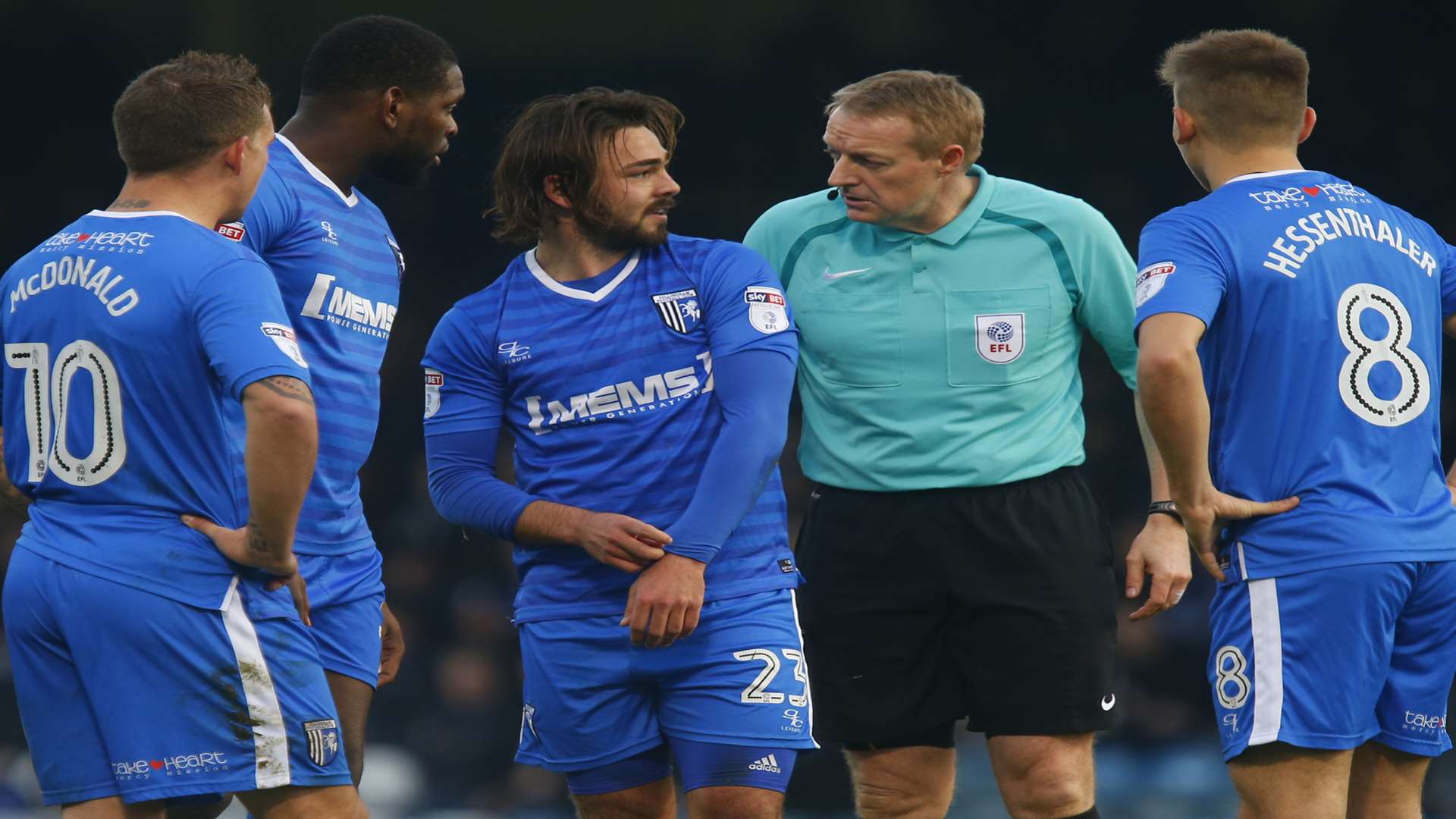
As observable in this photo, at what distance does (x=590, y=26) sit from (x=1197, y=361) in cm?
803

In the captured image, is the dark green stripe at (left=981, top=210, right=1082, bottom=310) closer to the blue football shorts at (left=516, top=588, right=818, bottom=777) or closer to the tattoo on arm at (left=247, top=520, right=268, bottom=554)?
the blue football shorts at (left=516, top=588, right=818, bottom=777)

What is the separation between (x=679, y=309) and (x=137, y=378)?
1.14 meters

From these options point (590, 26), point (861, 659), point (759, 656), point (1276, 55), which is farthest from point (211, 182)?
point (590, 26)

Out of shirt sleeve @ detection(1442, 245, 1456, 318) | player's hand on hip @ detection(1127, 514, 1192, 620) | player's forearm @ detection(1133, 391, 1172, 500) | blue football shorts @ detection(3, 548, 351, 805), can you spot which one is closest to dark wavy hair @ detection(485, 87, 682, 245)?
→ blue football shorts @ detection(3, 548, 351, 805)

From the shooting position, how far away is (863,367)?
13.0ft

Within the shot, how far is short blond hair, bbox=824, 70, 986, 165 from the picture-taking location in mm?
3953

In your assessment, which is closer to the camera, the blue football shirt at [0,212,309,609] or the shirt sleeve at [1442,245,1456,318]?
the blue football shirt at [0,212,309,609]

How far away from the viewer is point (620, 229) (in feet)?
12.2

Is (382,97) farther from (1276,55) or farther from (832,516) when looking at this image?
(1276,55)

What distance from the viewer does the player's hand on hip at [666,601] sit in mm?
3498

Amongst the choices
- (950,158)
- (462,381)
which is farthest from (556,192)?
(950,158)

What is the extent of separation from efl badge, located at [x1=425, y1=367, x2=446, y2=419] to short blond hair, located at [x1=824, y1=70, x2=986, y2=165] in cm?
113

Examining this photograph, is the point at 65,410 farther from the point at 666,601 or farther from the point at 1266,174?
the point at 1266,174

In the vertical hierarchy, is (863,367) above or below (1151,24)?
below
